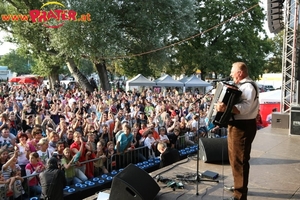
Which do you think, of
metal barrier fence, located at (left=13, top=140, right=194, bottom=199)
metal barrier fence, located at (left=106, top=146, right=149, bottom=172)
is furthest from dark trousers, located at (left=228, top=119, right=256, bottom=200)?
metal barrier fence, located at (left=106, top=146, right=149, bottom=172)

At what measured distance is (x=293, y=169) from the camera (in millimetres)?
5012

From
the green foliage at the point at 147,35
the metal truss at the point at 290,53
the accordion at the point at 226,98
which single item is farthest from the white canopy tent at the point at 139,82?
the accordion at the point at 226,98

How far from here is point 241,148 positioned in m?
3.34

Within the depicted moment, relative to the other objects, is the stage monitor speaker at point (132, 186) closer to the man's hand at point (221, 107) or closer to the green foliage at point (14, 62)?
the man's hand at point (221, 107)

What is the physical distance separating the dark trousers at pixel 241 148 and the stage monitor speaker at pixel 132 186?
1.07 m

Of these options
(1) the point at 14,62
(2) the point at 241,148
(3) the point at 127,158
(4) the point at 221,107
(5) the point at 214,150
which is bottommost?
(3) the point at 127,158

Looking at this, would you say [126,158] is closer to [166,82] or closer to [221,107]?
[221,107]

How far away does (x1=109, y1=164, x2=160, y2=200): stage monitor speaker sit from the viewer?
134 inches

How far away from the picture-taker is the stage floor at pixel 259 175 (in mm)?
3979

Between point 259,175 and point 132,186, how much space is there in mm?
2421

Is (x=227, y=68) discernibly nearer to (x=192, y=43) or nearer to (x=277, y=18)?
(x=192, y=43)

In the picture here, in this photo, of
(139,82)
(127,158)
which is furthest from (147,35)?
(127,158)

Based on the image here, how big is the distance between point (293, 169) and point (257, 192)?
1394mm

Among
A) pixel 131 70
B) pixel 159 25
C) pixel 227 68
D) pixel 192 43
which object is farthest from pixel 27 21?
pixel 227 68
